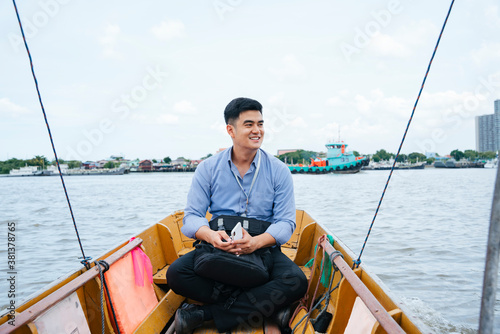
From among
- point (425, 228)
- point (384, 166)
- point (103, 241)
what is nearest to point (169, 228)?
point (103, 241)

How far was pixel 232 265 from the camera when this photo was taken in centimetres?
219

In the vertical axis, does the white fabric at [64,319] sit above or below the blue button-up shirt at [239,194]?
below

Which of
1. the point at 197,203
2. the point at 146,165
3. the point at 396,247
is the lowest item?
the point at 146,165

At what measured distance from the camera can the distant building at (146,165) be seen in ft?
306

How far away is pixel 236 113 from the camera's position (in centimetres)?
255

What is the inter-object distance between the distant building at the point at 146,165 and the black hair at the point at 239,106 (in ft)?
309

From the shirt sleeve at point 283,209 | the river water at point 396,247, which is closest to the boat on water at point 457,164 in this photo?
the river water at point 396,247

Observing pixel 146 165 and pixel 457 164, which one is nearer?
pixel 457 164

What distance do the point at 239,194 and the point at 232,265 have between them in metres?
0.59

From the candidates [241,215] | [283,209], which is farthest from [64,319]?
[283,209]

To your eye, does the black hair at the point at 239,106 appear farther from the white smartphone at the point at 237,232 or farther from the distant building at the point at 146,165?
the distant building at the point at 146,165

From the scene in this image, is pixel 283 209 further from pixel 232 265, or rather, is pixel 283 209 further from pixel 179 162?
pixel 179 162

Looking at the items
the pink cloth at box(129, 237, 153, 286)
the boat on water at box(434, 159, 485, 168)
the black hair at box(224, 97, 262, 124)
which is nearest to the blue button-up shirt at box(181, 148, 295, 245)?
the black hair at box(224, 97, 262, 124)

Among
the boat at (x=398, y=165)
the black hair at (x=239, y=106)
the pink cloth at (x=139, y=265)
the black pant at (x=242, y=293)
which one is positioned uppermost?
the black hair at (x=239, y=106)
